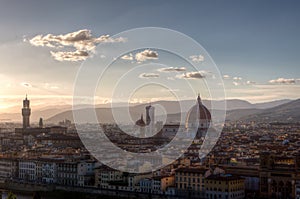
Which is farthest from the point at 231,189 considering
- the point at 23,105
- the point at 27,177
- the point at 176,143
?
the point at 23,105

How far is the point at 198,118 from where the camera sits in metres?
39.8

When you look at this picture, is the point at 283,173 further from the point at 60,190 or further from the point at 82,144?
the point at 82,144

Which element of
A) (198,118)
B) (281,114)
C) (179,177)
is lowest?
(179,177)

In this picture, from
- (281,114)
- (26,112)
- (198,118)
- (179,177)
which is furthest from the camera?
(281,114)

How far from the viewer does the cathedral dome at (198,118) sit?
130 ft

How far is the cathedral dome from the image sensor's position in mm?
39500

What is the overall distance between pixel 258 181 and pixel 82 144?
20.9 metres

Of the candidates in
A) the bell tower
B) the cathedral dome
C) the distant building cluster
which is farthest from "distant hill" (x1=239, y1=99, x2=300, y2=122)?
the distant building cluster

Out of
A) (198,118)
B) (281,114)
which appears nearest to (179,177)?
(198,118)

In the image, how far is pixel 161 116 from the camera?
2122 inches

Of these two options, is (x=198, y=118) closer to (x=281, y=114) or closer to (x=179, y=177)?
(x=179, y=177)

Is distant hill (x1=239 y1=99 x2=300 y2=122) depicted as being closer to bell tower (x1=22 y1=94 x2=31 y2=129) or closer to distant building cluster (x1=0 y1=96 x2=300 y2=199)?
bell tower (x1=22 y1=94 x2=31 y2=129)

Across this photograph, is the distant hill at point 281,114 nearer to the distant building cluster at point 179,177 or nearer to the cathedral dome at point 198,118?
the cathedral dome at point 198,118

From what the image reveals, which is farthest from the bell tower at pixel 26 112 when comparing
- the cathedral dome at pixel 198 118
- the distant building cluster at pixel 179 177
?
the distant building cluster at pixel 179 177
